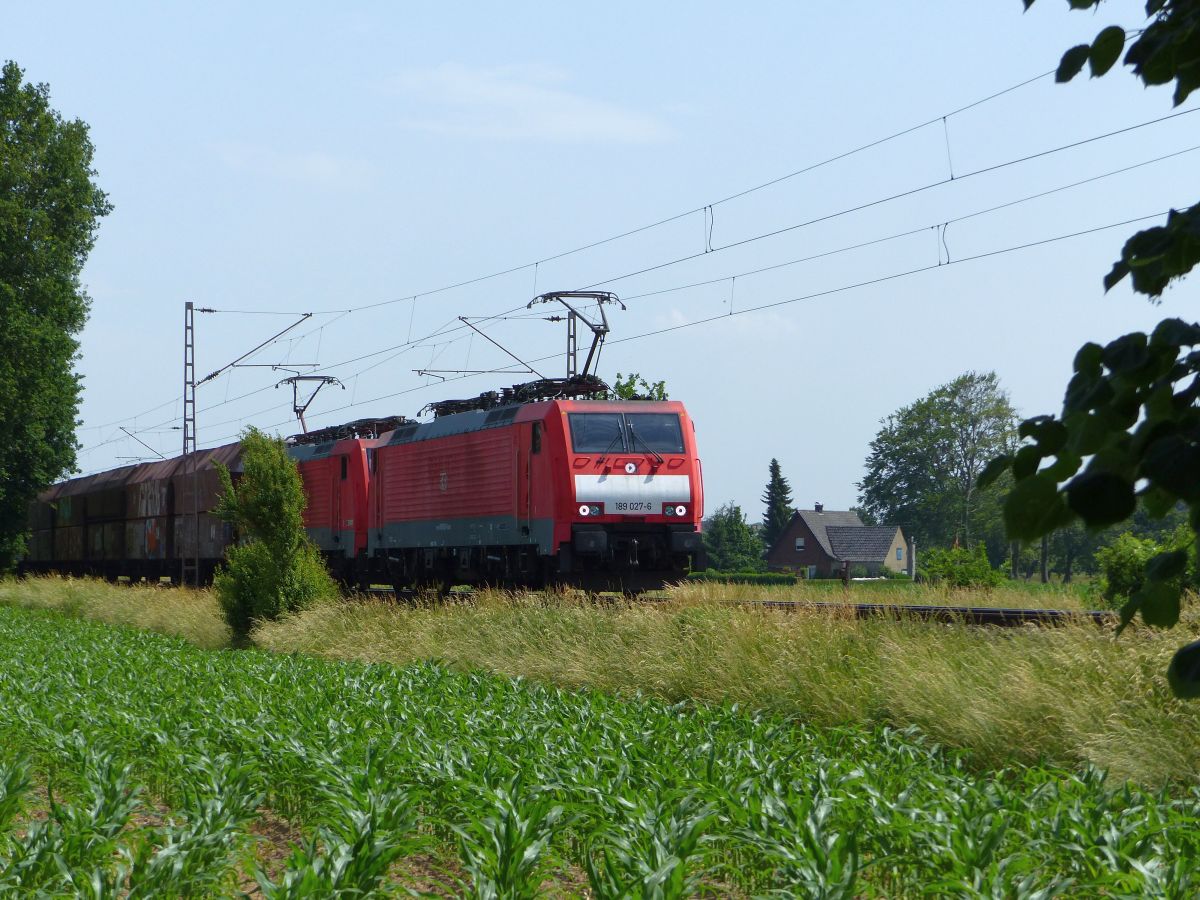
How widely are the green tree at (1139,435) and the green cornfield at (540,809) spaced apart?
314 centimetres

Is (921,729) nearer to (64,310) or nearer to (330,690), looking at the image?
(330,690)

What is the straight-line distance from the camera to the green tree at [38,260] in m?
36.1

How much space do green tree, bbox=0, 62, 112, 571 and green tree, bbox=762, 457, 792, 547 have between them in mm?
76570

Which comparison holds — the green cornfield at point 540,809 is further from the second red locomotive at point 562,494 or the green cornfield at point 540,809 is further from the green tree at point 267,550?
the green tree at point 267,550

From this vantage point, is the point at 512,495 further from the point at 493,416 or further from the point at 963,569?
the point at 963,569

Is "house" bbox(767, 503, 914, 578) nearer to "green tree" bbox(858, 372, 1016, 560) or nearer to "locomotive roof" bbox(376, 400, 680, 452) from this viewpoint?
"green tree" bbox(858, 372, 1016, 560)

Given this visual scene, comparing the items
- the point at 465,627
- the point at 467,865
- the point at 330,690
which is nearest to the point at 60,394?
the point at 465,627

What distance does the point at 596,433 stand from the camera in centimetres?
2120

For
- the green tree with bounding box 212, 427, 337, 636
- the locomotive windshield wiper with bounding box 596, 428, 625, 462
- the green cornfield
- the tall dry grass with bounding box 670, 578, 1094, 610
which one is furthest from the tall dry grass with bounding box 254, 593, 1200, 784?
the green tree with bounding box 212, 427, 337, 636

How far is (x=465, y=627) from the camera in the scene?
17.3 metres

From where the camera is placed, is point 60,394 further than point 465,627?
Yes

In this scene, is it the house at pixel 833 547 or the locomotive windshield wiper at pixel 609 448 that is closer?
the locomotive windshield wiper at pixel 609 448

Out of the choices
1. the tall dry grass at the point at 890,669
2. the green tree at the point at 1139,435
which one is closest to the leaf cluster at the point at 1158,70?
the green tree at the point at 1139,435

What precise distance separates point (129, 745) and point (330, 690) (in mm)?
2741
